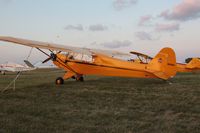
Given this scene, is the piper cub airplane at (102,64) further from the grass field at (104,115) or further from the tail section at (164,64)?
the grass field at (104,115)

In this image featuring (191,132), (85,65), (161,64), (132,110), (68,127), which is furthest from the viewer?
(85,65)

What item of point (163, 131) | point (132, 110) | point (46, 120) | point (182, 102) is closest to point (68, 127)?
point (46, 120)

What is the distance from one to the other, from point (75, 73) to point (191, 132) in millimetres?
11063

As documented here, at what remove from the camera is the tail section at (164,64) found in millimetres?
12869

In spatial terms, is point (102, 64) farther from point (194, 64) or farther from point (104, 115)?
point (194, 64)

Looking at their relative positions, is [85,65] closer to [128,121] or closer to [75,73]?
[75,73]

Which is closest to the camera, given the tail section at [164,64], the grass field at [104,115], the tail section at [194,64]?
the grass field at [104,115]

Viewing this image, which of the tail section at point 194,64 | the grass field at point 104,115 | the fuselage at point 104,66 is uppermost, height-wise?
the tail section at point 194,64

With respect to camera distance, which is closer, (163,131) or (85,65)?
(163,131)

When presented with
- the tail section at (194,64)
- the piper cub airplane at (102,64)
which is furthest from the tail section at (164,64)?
the tail section at (194,64)

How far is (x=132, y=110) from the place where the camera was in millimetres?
6578

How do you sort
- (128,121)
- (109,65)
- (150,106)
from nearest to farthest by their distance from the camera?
(128,121) → (150,106) → (109,65)

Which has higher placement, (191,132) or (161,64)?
(161,64)

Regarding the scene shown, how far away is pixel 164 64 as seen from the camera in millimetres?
12898
